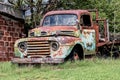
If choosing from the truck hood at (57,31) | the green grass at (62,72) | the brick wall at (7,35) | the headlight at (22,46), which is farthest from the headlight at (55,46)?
the brick wall at (7,35)

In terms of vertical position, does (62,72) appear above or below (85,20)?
below

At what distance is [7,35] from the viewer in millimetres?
19984

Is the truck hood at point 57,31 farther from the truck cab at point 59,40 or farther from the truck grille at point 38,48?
the truck grille at point 38,48

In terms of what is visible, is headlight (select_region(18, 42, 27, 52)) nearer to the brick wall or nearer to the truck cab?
the truck cab

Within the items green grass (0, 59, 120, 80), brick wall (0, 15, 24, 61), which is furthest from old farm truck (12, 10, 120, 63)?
brick wall (0, 15, 24, 61)

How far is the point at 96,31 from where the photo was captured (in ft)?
54.9

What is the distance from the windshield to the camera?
1553cm

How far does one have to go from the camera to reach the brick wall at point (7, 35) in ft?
63.9

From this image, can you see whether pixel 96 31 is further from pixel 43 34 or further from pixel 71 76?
pixel 71 76

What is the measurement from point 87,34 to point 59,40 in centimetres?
226

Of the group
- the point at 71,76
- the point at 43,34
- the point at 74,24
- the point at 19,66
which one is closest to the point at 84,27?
the point at 74,24

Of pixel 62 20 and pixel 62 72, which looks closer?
pixel 62 72

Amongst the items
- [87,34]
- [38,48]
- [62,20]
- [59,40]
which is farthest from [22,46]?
[87,34]

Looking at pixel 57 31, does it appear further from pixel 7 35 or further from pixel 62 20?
pixel 7 35
